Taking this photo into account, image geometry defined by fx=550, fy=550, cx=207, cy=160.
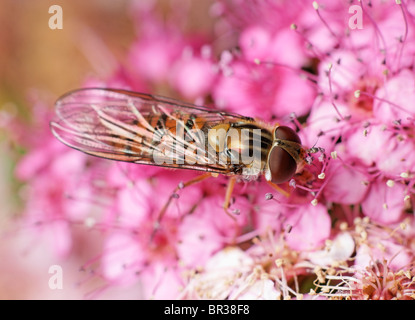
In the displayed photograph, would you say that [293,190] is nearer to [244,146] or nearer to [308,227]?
[308,227]

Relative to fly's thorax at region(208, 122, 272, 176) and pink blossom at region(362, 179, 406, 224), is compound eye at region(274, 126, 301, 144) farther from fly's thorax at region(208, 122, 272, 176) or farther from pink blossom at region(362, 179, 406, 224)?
pink blossom at region(362, 179, 406, 224)

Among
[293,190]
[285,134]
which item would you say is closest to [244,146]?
[285,134]

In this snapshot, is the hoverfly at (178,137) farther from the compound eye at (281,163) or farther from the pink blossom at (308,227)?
the pink blossom at (308,227)

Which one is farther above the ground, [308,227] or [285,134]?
[285,134]

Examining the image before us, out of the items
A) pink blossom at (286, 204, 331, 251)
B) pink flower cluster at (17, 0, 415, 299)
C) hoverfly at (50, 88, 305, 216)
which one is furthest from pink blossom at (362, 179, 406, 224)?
hoverfly at (50, 88, 305, 216)

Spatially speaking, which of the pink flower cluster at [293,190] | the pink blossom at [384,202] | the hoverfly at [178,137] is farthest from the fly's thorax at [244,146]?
the pink blossom at [384,202]

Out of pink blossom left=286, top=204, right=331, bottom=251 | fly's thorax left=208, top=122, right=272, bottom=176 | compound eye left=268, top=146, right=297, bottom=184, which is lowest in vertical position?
pink blossom left=286, top=204, right=331, bottom=251

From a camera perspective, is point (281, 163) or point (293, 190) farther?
point (293, 190)
